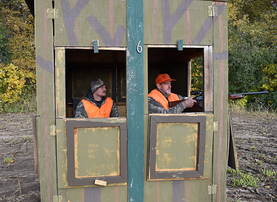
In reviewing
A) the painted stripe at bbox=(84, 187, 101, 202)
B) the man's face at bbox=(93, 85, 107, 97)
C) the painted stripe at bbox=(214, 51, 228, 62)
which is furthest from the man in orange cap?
the painted stripe at bbox=(84, 187, 101, 202)

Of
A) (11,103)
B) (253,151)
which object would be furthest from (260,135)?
(11,103)

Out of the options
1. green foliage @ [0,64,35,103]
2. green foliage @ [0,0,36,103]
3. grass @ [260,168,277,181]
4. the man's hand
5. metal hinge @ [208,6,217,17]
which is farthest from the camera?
green foliage @ [0,0,36,103]

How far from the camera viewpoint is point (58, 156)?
123 inches

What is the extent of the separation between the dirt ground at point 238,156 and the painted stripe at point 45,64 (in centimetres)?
215

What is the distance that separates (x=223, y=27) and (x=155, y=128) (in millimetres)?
1584

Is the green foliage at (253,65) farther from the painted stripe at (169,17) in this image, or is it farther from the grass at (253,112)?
the painted stripe at (169,17)

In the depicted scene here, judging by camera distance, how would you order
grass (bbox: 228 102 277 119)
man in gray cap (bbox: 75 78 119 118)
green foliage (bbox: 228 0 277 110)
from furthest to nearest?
green foliage (bbox: 228 0 277 110) → grass (bbox: 228 102 277 119) → man in gray cap (bbox: 75 78 119 118)

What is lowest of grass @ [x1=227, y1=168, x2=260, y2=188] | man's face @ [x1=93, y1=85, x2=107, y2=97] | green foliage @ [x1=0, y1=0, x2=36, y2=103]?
grass @ [x1=227, y1=168, x2=260, y2=188]

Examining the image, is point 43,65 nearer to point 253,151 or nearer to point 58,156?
point 58,156

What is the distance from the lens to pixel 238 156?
6086 millimetres

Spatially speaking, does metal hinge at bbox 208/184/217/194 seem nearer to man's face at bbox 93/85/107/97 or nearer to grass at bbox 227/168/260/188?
grass at bbox 227/168/260/188

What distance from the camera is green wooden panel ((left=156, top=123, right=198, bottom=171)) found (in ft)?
10.6

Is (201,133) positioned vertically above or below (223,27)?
below

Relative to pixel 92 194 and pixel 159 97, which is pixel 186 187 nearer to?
pixel 92 194
